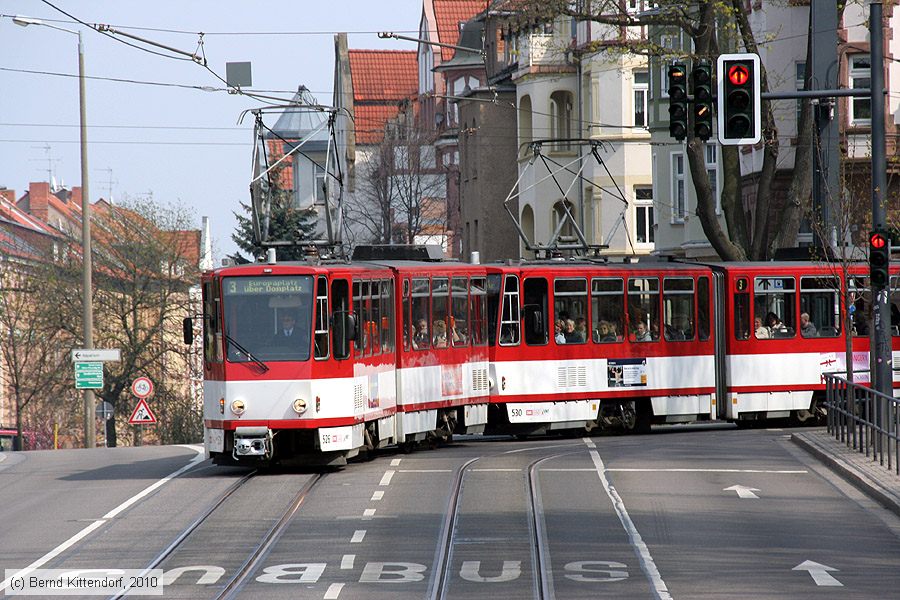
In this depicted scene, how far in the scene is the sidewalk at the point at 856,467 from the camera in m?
18.8

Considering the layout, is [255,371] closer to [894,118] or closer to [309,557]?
[309,557]

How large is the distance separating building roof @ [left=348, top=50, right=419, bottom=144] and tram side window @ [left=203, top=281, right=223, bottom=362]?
80284mm

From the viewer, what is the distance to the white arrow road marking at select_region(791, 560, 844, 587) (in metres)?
13.5

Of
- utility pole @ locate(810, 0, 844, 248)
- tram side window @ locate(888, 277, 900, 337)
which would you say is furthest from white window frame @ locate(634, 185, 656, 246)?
tram side window @ locate(888, 277, 900, 337)

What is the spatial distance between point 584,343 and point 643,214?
1101 inches

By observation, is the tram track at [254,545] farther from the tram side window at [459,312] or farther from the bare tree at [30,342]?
the bare tree at [30,342]

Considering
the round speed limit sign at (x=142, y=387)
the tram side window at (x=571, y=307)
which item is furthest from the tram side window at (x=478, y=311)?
the round speed limit sign at (x=142, y=387)

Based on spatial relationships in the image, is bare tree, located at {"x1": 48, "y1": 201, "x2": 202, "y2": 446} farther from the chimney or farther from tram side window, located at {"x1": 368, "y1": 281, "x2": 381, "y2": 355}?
the chimney

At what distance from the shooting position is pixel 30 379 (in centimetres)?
6594

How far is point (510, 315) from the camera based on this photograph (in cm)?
2952

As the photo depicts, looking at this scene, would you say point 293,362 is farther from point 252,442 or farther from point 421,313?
point 421,313

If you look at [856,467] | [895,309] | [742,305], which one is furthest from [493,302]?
[856,467]

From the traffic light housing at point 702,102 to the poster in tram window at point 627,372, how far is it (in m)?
8.99

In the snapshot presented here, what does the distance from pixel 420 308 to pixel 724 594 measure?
14.3m
